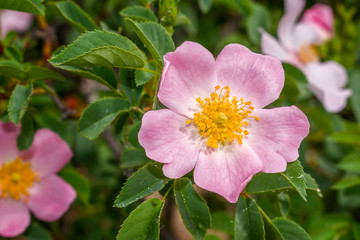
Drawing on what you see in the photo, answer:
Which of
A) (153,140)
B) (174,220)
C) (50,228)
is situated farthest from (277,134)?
(174,220)

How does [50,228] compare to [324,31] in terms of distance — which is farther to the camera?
[324,31]

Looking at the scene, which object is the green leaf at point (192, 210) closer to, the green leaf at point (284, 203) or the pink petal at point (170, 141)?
the pink petal at point (170, 141)

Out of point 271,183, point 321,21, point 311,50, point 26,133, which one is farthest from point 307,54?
point 26,133

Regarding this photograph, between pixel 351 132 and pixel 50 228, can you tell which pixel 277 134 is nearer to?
pixel 351 132

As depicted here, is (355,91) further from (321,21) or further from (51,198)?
(51,198)

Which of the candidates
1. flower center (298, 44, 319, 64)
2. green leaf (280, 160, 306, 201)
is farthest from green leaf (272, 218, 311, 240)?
flower center (298, 44, 319, 64)

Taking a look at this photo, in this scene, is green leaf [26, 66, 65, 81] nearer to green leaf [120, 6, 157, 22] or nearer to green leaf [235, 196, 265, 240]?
green leaf [120, 6, 157, 22]
